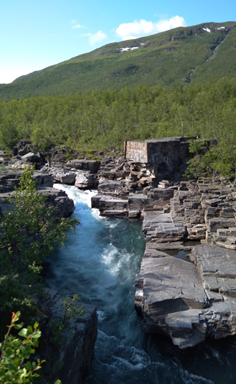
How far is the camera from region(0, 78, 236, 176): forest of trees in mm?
58719

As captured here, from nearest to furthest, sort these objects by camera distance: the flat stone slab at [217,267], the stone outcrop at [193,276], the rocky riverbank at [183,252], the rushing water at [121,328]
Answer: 1. the rushing water at [121,328]
2. the stone outcrop at [193,276]
3. the rocky riverbank at [183,252]
4. the flat stone slab at [217,267]

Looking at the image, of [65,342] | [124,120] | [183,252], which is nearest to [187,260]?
[183,252]

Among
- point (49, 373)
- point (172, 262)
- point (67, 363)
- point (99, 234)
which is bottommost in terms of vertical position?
point (99, 234)

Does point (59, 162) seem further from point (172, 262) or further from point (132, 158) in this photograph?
point (172, 262)

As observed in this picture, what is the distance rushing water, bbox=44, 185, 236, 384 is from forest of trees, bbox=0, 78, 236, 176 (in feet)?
67.3

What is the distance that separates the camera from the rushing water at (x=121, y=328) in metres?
12.8

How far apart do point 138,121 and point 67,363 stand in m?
67.2

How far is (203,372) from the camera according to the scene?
12.8m

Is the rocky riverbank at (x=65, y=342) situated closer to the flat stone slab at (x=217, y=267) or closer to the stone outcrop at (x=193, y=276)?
the stone outcrop at (x=193, y=276)

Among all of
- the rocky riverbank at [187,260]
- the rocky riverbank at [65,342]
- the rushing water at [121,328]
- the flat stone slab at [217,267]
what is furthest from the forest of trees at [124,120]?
the rocky riverbank at [65,342]

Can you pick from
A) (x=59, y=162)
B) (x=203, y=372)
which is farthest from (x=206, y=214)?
(x=59, y=162)

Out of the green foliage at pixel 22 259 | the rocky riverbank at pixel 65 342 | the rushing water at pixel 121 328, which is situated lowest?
the rushing water at pixel 121 328

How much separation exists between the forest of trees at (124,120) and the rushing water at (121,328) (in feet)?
67.3

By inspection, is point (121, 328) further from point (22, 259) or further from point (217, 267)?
point (22, 259)
